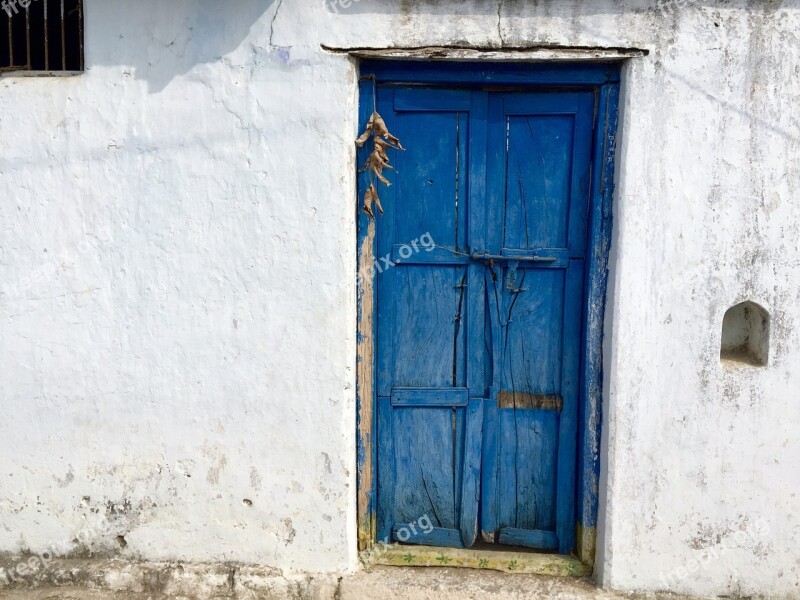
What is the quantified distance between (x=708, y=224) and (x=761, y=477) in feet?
3.78

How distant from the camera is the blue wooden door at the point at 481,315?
3082mm

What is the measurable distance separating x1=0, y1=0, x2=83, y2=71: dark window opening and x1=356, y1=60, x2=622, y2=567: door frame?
4.44ft

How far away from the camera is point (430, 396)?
322 cm

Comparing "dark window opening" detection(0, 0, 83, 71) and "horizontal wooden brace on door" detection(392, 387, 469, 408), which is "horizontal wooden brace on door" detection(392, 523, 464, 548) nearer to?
"horizontal wooden brace on door" detection(392, 387, 469, 408)

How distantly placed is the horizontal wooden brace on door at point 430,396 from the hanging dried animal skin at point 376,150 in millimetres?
862

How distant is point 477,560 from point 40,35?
321cm

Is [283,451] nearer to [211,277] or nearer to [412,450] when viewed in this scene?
[412,450]

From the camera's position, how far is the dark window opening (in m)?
3.08

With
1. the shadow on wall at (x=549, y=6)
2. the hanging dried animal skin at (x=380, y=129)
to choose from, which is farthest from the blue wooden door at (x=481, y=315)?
the shadow on wall at (x=549, y=6)

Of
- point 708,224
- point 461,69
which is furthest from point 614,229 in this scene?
point 461,69

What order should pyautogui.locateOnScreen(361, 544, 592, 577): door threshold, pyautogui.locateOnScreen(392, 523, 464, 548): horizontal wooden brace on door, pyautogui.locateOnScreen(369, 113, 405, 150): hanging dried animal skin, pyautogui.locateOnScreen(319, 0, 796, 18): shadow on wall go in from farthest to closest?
pyautogui.locateOnScreen(392, 523, 464, 548): horizontal wooden brace on door < pyautogui.locateOnScreen(361, 544, 592, 577): door threshold < pyautogui.locateOnScreen(369, 113, 405, 150): hanging dried animal skin < pyautogui.locateOnScreen(319, 0, 796, 18): shadow on wall

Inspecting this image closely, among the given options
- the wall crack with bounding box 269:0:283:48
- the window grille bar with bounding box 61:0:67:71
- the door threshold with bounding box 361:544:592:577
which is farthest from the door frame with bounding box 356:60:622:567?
the window grille bar with bounding box 61:0:67:71

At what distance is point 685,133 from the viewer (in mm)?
2889

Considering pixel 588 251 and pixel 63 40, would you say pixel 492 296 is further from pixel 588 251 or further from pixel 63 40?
pixel 63 40
